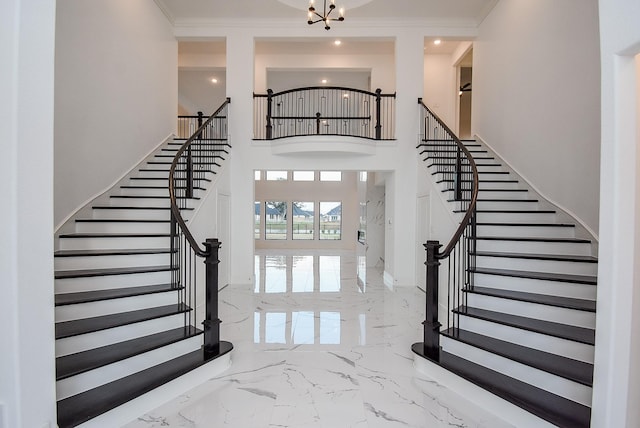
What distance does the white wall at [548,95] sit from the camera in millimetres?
4422

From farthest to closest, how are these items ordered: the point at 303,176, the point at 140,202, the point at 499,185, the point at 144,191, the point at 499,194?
the point at 303,176 → the point at 499,185 → the point at 499,194 → the point at 144,191 → the point at 140,202

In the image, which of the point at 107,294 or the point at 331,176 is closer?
the point at 107,294

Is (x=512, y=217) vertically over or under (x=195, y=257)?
over

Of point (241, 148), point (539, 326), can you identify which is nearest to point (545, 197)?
point (539, 326)

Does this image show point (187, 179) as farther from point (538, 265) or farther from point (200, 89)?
point (200, 89)

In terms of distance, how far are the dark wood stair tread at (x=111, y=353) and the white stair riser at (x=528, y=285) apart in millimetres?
3113

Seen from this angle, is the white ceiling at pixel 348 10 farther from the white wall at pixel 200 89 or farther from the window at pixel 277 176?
the window at pixel 277 176

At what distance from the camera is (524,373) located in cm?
285

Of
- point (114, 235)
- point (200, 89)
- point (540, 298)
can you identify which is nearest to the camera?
point (540, 298)

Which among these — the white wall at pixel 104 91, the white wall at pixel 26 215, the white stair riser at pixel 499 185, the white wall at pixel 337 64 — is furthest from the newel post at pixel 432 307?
the white wall at pixel 337 64

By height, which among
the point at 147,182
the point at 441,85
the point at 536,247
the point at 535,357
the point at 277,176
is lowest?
the point at 535,357

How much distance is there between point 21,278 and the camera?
1.99m

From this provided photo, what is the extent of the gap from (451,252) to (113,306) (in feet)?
12.0

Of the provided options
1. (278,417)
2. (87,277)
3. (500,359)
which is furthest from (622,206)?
(87,277)
